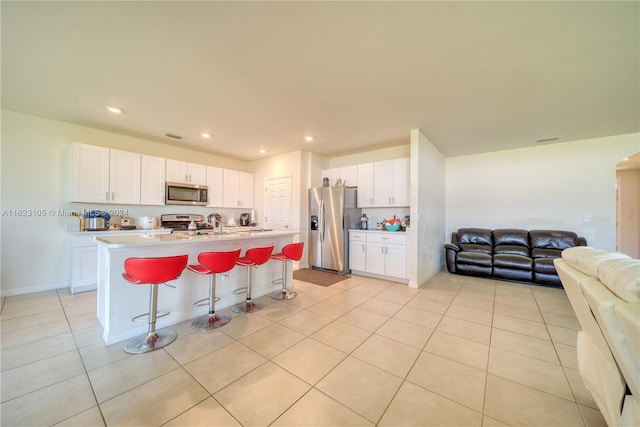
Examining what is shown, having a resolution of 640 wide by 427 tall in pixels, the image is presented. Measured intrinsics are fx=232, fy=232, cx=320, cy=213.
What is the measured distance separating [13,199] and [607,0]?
22.3 feet

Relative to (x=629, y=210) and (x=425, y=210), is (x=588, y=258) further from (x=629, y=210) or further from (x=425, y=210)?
(x=629, y=210)

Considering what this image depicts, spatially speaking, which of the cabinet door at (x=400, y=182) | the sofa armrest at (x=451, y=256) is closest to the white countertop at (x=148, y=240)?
the cabinet door at (x=400, y=182)

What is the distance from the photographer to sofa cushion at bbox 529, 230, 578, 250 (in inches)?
167

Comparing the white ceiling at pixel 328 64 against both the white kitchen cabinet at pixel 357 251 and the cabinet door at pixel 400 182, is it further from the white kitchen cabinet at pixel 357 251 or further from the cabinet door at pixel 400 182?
the white kitchen cabinet at pixel 357 251

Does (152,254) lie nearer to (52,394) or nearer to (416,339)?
(52,394)

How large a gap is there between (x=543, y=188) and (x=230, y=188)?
22.4ft

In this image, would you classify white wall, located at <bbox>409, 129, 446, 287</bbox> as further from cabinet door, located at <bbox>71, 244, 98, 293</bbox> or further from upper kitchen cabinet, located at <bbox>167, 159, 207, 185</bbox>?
cabinet door, located at <bbox>71, 244, 98, 293</bbox>

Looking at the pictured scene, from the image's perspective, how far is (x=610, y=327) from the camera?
3.16 ft

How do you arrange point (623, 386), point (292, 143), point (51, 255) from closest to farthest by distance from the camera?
point (623, 386) → point (51, 255) → point (292, 143)

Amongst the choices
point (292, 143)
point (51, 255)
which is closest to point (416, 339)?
point (292, 143)

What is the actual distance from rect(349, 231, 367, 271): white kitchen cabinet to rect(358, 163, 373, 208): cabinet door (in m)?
0.74

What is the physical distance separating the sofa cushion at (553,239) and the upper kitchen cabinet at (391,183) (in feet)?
8.42

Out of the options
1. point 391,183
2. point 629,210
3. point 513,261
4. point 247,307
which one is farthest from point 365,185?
point 629,210

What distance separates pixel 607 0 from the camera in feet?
5.18
